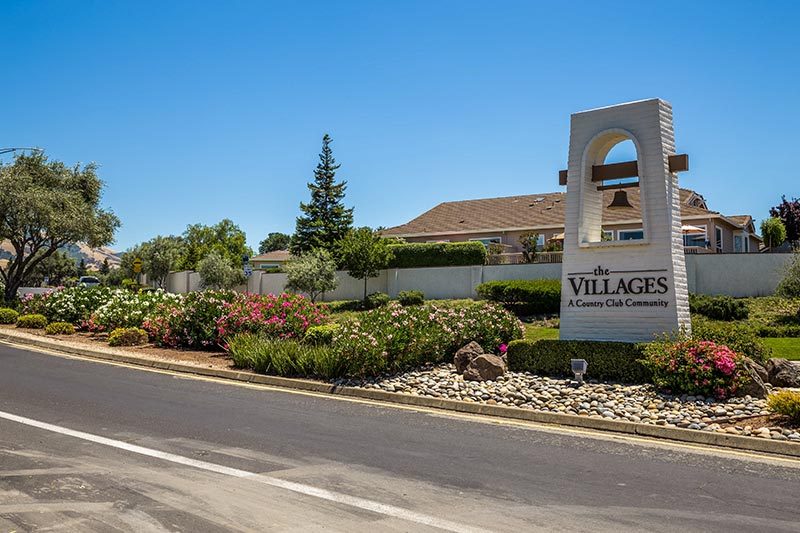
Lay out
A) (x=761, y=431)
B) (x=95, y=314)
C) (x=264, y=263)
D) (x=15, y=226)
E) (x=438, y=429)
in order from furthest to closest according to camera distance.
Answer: (x=264, y=263) → (x=15, y=226) → (x=95, y=314) → (x=438, y=429) → (x=761, y=431)

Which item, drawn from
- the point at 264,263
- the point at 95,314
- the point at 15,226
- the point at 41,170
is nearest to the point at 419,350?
the point at 95,314

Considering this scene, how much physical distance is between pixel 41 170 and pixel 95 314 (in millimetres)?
15102

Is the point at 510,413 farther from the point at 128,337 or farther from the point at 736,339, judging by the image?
the point at 128,337

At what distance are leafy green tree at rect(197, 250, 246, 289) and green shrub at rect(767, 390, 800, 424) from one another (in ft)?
141

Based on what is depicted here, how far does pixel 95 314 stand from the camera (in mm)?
22234

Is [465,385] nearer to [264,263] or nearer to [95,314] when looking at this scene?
[95,314]

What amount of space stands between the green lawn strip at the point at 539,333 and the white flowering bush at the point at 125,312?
1121 centimetres

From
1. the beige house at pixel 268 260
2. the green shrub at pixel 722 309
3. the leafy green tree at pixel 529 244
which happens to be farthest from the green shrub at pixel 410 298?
the beige house at pixel 268 260

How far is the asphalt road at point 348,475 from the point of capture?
5.49m

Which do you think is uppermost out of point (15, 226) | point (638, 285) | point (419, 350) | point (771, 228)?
point (771, 228)

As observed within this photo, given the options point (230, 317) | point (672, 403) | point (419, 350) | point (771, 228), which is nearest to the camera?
point (672, 403)

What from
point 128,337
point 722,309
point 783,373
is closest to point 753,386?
point 783,373

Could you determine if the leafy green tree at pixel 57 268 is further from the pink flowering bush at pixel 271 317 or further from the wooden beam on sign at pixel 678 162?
the wooden beam on sign at pixel 678 162

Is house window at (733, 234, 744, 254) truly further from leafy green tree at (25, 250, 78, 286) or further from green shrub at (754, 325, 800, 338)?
leafy green tree at (25, 250, 78, 286)
